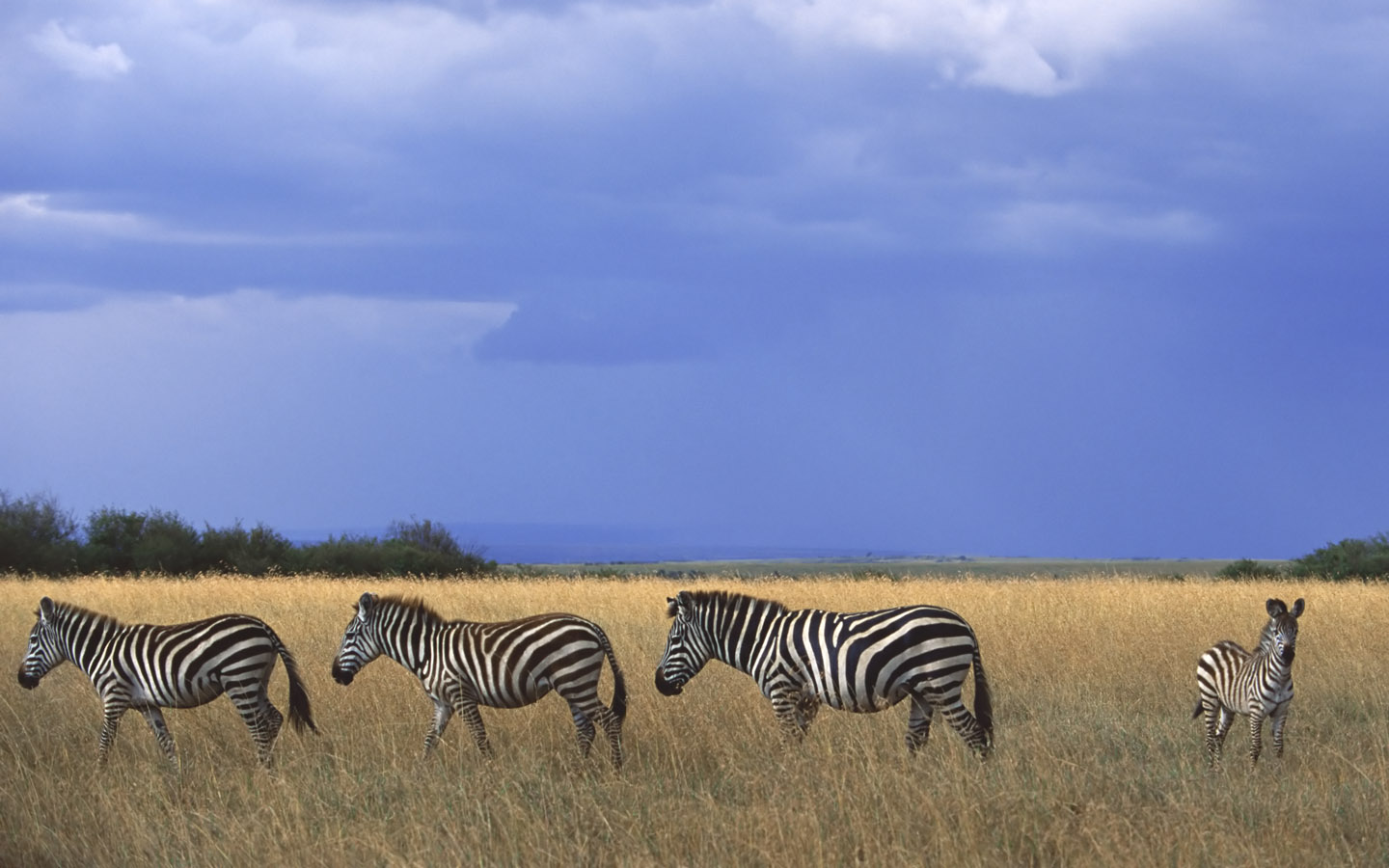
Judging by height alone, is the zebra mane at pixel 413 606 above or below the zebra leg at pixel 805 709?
above

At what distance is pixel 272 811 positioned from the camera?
7.88m

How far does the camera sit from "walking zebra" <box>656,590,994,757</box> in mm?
8914

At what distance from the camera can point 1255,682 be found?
29.9 feet

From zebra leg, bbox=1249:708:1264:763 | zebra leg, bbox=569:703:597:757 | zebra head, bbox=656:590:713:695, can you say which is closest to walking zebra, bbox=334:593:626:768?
zebra leg, bbox=569:703:597:757

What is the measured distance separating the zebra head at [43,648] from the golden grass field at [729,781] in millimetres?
755

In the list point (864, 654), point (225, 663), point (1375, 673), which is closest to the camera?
point (864, 654)

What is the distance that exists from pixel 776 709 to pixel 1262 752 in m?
4.22

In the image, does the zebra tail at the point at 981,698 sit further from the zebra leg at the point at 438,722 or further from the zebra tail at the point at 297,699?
the zebra tail at the point at 297,699

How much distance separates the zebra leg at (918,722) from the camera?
9273mm

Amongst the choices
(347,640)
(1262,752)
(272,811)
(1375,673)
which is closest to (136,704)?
(347,640)

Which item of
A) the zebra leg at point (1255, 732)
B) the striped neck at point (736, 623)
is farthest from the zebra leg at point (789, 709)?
the zebra leg at point (1255, 732)

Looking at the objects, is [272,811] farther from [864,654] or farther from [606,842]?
[864,654]

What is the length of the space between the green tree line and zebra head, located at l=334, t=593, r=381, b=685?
30.2 meters

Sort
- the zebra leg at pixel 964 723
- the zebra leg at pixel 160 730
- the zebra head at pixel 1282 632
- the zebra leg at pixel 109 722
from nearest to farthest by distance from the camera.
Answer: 1. the zebra head at pixel 1282 632
2. the zebra leg at pixel 964 723
3. the zebra leg at pixel 109 722
4. the zebra leg at pixel 160 730
